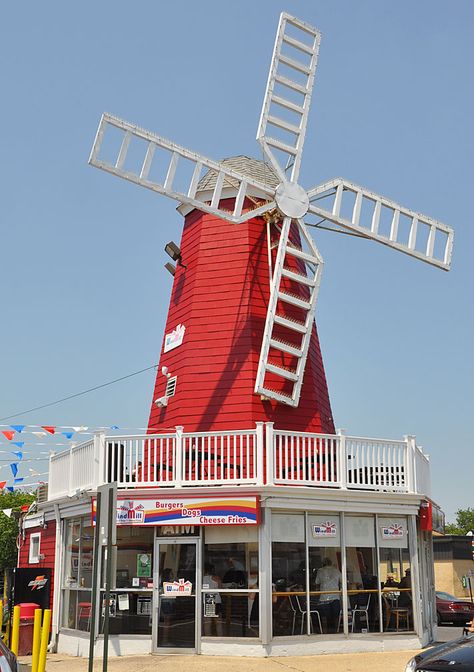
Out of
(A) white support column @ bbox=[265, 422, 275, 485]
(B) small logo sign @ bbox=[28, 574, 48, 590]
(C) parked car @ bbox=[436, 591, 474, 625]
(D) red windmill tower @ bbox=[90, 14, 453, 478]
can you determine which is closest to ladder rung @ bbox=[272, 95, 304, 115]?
(D) red windmill tower @ bbox=[90, 14, 453, 478]

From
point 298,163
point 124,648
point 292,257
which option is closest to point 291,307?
point 292,257

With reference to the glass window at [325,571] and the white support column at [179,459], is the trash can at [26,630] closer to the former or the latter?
the white support column at [179,459]

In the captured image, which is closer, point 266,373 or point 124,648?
point 124,648

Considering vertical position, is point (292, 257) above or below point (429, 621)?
above

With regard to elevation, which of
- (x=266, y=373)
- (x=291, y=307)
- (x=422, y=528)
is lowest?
(x=422, y=528)

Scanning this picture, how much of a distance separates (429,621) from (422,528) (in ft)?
7.12

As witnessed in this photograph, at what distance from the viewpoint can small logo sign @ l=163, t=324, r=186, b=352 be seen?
1895 centimetres

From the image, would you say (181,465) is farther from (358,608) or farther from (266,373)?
(358,608)

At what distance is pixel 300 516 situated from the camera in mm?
15641

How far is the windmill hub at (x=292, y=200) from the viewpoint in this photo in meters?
18.6

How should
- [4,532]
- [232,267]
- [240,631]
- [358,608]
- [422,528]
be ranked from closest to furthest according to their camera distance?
[240,631] < [358,608] < [422,528] < [232,267] < [4,532]

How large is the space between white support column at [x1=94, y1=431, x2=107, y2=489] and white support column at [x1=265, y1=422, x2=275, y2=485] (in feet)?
10.1

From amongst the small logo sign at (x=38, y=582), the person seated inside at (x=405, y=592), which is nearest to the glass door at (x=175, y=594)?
the small logo sign at (x=38, y=582)

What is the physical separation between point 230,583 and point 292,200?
8.27 m
